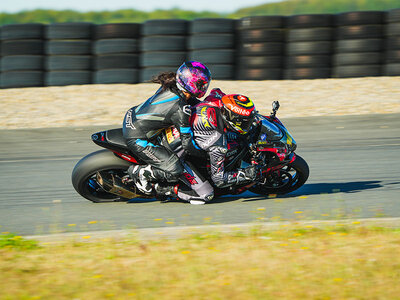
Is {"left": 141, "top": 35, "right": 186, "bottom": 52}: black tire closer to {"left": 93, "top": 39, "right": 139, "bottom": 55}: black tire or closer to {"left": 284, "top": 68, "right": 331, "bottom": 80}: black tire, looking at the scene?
{"left": 93, "top": 39, "right": 139, "bottom": 55}: black tire

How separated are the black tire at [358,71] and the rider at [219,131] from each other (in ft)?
26.8

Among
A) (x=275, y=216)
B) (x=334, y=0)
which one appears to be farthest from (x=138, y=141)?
(x=334, y=0)

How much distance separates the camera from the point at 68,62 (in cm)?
1347

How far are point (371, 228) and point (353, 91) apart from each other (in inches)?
333

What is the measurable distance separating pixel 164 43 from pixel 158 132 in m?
7.45

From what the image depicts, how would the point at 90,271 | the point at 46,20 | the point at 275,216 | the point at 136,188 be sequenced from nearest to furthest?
the point at 90,271
the point at 275,216
the point at 136,188
the point at 46,20

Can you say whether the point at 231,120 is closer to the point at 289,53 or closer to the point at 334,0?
the point at 289,53

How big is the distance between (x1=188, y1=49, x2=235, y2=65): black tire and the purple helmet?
24.3ft

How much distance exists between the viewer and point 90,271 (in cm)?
436

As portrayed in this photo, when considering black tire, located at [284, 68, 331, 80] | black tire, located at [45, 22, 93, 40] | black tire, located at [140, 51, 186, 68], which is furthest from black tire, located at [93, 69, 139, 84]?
black tire, located at [284, 68, 331, 80]

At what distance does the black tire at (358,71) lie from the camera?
13.5 meters

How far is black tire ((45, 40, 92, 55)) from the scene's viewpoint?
13273 millimetres

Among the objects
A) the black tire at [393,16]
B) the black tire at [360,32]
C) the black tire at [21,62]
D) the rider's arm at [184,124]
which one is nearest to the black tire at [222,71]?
the black tire at [360,32]

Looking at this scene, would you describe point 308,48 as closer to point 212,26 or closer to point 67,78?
point 212,26
